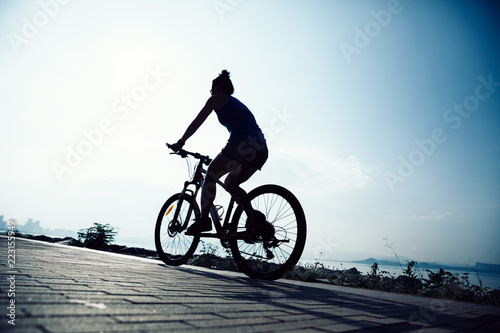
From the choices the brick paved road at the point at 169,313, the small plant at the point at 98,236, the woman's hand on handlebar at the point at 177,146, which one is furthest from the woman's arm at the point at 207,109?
the small plant at the point at 98,236

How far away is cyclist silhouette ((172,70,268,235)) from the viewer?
11.5ft

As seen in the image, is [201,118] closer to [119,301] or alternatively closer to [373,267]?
[119,301]

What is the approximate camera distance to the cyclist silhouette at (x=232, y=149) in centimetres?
349

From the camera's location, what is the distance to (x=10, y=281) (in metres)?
1.46

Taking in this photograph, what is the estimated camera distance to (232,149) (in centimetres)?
350

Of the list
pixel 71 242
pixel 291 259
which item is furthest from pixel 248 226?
pixel 71 242

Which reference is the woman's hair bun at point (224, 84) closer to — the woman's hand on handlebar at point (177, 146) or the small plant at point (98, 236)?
the woman's hand on handlebar at point (177, 146)

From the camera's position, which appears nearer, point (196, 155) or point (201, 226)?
point (201, 226)

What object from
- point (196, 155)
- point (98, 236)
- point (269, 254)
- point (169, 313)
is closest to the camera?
point (169, 313)

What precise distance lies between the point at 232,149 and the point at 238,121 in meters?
0.36

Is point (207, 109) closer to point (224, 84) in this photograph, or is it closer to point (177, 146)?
point (224, 84)

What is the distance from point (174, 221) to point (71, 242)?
5.53 metres

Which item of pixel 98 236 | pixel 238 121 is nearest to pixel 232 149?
pixel 238 121

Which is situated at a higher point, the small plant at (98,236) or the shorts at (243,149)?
the shorts at (243,149)
